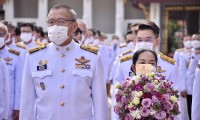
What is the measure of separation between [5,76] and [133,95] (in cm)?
212

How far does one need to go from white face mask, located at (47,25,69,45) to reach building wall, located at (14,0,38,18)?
3254 cm

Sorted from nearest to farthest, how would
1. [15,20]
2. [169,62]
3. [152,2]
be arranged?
[169,62]
[152,2]
[15,20]

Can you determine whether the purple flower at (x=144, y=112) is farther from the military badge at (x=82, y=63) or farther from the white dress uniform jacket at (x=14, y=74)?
the white dress uniform jacket at (x=14, y=74)

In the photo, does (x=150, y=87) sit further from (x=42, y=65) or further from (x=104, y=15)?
(x=104, y=15)

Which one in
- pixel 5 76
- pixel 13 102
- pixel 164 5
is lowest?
pixel 13 102

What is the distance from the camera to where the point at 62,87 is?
13.3 ft

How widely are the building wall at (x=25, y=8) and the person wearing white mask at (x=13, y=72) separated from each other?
2994cm

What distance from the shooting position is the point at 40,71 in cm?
412

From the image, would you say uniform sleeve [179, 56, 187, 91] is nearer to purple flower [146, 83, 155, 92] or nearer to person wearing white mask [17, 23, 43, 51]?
person wearing white mask [17, 23, 43, 51]

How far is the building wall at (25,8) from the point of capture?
36.3 meters

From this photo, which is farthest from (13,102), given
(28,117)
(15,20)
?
(15,20)

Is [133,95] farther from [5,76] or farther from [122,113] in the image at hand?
[5,76]

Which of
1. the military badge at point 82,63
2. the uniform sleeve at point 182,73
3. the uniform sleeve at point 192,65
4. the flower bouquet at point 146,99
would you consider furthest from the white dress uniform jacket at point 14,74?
the uniform sleeve at point 192,65

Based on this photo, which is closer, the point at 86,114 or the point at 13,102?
the point at 86,114
